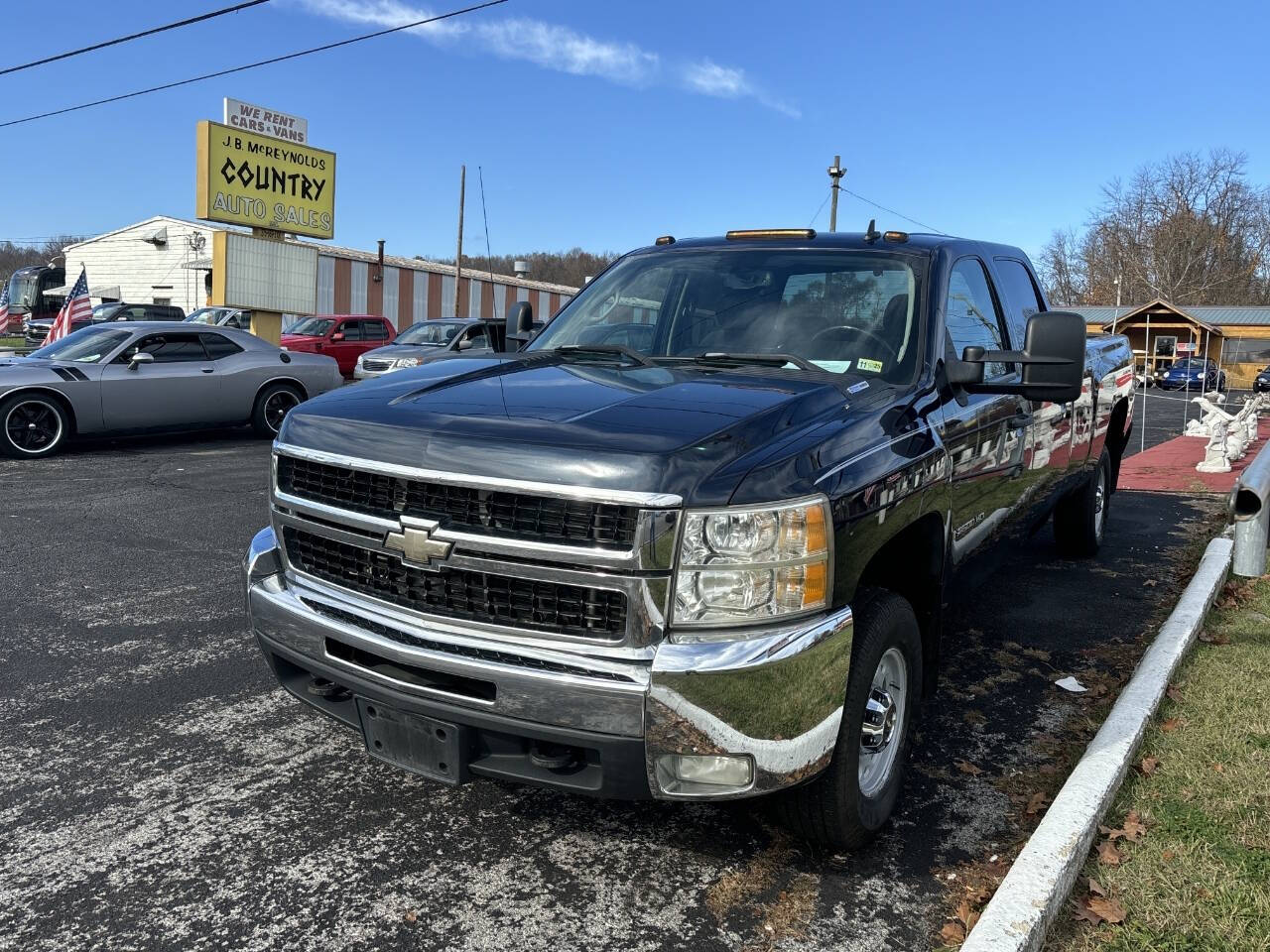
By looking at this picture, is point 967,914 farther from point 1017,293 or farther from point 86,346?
point 86,346

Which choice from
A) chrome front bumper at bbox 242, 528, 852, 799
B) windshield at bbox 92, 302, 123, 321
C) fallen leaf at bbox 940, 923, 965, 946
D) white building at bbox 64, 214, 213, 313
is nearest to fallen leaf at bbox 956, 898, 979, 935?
fallen leaf at bbox 940, 923, 965, 946

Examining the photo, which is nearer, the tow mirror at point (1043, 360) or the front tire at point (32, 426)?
the tow mirror at point (1043, 360)

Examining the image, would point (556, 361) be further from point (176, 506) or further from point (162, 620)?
point (176, 506)

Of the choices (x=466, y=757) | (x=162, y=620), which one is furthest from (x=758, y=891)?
(x=162, y=620)

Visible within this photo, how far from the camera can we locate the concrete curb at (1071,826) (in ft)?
8.09

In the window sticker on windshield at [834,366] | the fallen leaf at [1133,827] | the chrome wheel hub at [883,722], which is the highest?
the window sticker on windshield at [834,366]

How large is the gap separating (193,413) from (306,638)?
10.5 m

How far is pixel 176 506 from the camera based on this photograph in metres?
8.47

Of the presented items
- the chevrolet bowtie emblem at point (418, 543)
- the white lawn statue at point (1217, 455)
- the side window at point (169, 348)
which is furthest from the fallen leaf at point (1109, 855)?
the side window at point (169, 348)

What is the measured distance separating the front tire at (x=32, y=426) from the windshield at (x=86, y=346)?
28.3 inches

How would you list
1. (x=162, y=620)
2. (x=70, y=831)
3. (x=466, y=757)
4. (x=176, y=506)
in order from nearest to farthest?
(x=466, y=757) → (x=70, y=831) → (x=162, y=620) → (x=176, y=506)

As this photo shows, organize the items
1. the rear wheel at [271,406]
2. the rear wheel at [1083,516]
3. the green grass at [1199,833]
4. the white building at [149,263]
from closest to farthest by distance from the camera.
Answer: the green grass at [1199,833] → the rear wheel at [1083,516] → the rear wheel at [271,406] → the white building at [149,263]

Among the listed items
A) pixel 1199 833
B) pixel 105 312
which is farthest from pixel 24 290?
pixel 1199 833

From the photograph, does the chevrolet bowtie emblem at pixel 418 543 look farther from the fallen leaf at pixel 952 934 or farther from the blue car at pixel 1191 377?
the blue car at pixel 1191 377
